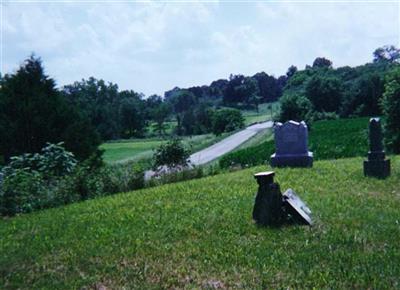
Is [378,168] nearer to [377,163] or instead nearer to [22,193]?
[377,163]

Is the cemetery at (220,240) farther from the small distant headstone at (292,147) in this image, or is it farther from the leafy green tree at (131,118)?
the leafy green tree at (131,118)

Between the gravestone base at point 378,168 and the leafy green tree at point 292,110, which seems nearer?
the gravestone base at point 378,168

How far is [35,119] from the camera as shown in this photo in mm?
22688

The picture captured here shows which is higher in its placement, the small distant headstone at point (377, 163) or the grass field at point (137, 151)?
the small distant headstone at point (377, 163)

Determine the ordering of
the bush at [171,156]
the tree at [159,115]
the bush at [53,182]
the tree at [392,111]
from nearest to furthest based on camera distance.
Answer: the bush at [53,182]
the bush at [171,156]
the tree at [392,111]
the tree at [159,115]

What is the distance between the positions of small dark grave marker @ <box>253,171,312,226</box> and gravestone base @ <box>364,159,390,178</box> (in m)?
6.01

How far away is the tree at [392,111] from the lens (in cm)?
2528

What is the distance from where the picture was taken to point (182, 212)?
10.1 m

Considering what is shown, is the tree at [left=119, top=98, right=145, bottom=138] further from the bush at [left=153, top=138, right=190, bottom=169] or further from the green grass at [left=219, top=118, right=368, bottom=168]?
the bush at [left=153, top=138, right=190, bottom=169]

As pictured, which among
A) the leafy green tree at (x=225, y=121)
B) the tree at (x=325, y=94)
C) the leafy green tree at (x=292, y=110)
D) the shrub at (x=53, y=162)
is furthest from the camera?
the leafy green tree at (x=225, y=121)

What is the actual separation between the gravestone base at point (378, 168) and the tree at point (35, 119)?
43.7ft

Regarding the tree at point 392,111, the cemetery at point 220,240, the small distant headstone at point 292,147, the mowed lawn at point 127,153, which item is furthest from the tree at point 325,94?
the cemetery at point 220,240

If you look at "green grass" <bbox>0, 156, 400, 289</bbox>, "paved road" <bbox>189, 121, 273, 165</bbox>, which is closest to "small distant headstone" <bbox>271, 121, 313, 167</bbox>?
"green grass" <bbox>0, 156, 400, 289</bbox>

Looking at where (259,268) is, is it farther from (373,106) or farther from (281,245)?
(373,106)
